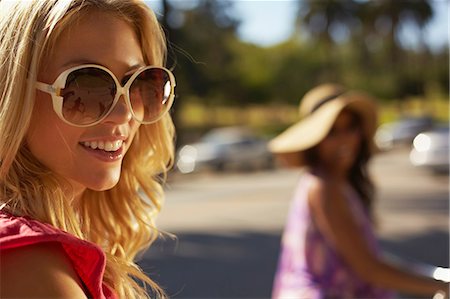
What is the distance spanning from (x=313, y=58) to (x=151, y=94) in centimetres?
5949

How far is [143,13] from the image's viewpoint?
Result: 1.51 metres

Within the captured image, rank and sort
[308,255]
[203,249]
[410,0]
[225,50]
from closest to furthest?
[308,255], [203,249], [225,50], [410,0]

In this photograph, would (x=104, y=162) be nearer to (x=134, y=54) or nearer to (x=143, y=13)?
(x=134, y=54)

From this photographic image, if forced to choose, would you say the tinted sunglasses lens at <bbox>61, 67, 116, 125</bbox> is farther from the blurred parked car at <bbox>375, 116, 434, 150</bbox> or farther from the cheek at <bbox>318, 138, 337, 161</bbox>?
the blurred parked car at <bbox>375, 116, 434, 150</bbox>

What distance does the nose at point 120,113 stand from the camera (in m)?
1.40

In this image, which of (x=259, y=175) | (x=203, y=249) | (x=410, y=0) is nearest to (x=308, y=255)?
(x=203, y=249)

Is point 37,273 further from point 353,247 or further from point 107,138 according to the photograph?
point 353,247

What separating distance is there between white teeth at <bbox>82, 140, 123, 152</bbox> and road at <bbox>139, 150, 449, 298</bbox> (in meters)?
1.77

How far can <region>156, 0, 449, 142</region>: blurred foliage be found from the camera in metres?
45.1

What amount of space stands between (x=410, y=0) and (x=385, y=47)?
5.33 meters

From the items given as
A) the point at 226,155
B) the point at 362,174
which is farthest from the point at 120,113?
the point at 226,155

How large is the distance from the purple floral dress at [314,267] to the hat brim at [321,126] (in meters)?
0.27

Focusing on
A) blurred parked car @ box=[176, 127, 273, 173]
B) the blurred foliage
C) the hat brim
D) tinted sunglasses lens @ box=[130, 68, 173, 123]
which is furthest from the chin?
the blurred foliage

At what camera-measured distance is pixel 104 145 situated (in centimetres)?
138
